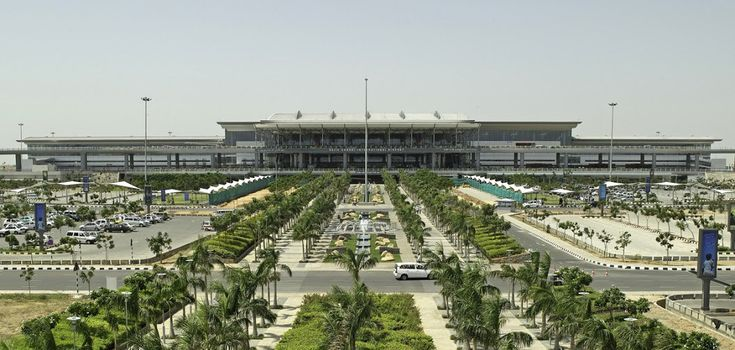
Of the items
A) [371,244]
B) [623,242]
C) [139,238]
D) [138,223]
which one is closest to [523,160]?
[138,223]

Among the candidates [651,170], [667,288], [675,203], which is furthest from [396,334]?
[651,170]

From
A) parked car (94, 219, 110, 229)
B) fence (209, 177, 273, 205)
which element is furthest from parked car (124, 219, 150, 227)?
fence (209, 177, 273, 205)

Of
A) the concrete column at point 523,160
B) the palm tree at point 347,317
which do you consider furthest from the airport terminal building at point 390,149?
the palm tree at point 347,317

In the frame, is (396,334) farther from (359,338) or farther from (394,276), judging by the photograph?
(394,276)

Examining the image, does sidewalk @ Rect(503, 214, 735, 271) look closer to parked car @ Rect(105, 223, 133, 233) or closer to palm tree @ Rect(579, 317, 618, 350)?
palm tree @ Rect(579, 317, 618, 350)

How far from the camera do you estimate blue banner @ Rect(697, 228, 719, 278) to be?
3706 centimetres

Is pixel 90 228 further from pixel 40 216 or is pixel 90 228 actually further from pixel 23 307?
pixel 23 307

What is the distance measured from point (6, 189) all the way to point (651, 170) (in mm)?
138416

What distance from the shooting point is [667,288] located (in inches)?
1729

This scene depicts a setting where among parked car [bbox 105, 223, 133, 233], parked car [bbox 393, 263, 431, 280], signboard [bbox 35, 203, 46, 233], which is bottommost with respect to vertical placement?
parked car [bbox 105, 223, 133, 233]

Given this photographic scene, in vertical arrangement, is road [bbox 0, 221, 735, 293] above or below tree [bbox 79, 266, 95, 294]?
below

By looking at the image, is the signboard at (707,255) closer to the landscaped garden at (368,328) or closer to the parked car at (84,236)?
the landscaped garden at (368,328)

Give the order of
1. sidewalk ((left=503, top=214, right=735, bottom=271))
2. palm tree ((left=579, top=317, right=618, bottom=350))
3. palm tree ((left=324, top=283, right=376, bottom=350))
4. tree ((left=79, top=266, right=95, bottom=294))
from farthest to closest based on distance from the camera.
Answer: sidewalk ((left=503, top=214, right=735, bottom=271)), tree ((left=79, top=266, right=95, bottom=294)), palm tree ((left=324, top=283, right=376, bottom=350)), palm tree ((left=579, top=317, right=618, bottom=350))

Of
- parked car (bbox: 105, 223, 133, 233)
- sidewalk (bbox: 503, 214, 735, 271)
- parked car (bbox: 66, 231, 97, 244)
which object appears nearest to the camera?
sidewalk (bbox: 503, 214, 735, 271)
